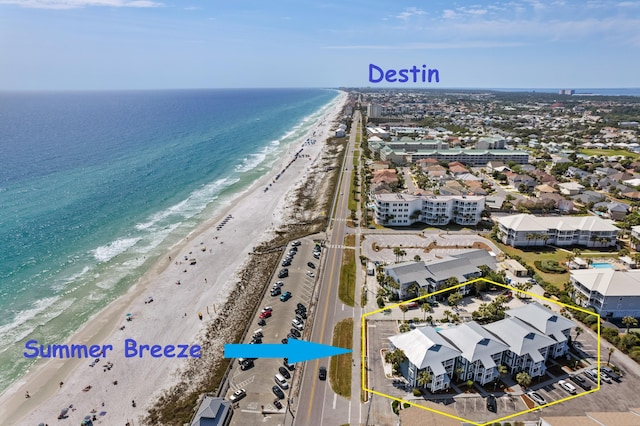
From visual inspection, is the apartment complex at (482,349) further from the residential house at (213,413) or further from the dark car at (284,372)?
the residential house at (213,413)

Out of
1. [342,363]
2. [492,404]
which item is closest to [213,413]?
[342,363]

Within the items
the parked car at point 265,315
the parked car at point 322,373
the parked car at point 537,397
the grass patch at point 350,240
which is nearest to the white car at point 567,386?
the parked car at point 537,397

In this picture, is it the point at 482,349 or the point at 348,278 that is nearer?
the point at 482,349

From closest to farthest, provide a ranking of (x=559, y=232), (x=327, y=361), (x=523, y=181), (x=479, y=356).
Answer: (x=479, y=356)
(x=327, y=361)
(x=559, y=232)
(x=523, y=181)

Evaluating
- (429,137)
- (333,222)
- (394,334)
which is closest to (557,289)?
(394,334)

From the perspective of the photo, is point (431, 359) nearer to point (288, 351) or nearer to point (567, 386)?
point (567, 386)

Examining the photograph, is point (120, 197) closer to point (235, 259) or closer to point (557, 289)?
point (235, 259)

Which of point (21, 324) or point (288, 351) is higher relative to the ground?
point (288, 351)

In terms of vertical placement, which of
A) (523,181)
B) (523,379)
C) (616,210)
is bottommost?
(523,379)
